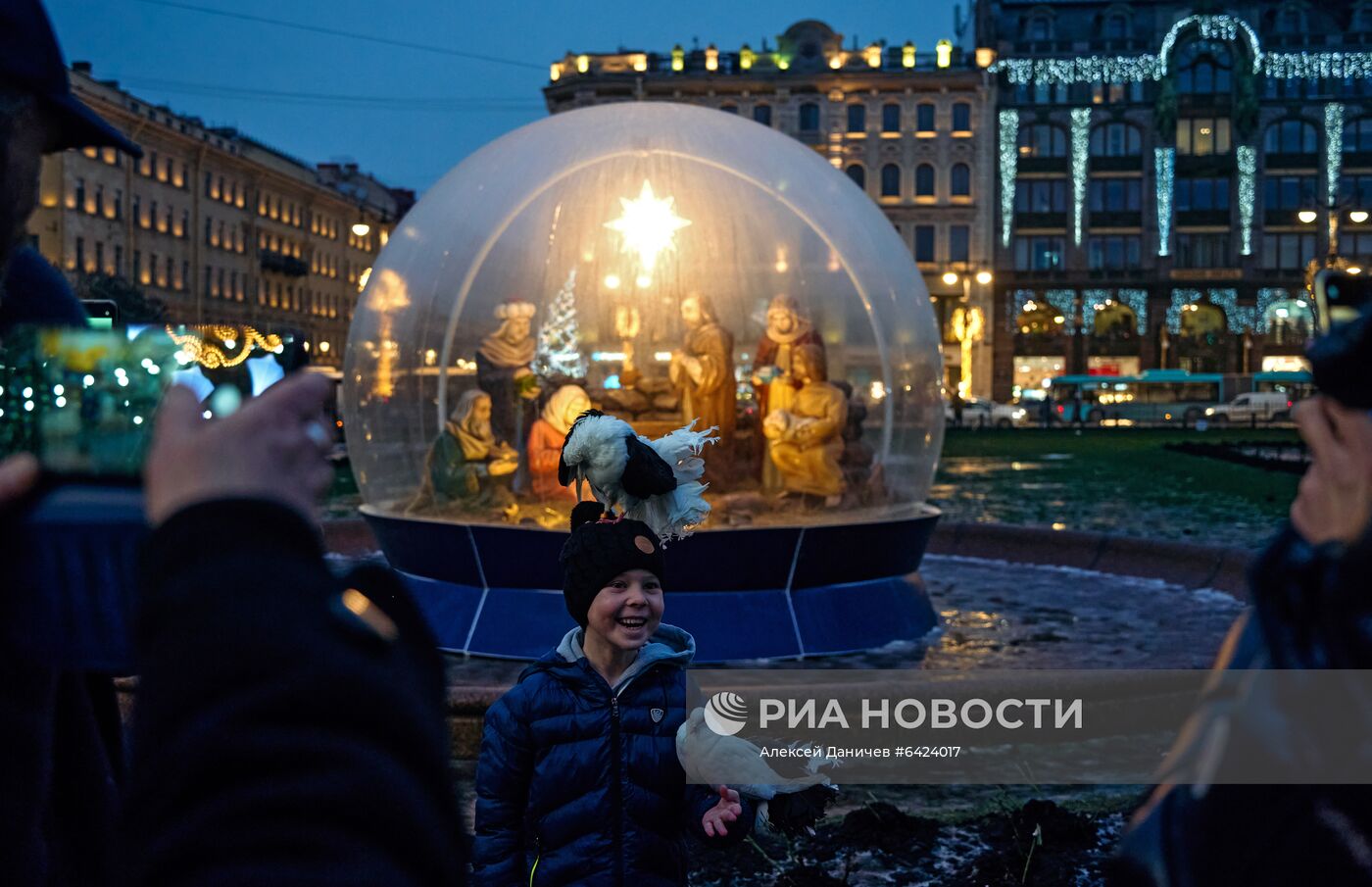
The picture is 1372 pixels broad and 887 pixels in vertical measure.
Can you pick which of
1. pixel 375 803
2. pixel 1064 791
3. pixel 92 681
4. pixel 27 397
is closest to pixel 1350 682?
pixel 375 803

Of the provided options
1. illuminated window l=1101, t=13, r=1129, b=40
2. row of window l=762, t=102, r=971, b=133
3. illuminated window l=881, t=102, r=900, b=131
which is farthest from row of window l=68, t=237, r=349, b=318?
illuminated window l=1101, t=13, r=1129, b=40

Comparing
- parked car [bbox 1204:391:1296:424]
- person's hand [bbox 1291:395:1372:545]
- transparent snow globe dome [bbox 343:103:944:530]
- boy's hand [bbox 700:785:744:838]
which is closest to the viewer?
person's hand [bbox 1291:395:1372:545]

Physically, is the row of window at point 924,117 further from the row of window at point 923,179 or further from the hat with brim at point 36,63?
the hat with brim at point 36,63

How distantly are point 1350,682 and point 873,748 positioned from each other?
6700 millimetres

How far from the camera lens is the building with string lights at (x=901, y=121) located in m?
71.1

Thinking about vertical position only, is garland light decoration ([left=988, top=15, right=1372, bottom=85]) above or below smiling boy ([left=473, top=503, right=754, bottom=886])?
above

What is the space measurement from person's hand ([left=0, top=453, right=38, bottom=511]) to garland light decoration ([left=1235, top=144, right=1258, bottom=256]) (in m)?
78.6

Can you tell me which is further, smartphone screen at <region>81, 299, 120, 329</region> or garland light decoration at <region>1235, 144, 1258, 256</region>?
garland light decoration at <region>1235, 144, 1258, 256</region>

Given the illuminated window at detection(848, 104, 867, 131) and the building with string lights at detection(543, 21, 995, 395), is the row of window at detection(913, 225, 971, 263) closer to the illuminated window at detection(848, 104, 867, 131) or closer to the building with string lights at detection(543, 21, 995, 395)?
the building with string lights at detection(543, 21, 995, 395)

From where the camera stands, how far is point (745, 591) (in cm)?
973

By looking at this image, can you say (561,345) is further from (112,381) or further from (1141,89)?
(1141,89)

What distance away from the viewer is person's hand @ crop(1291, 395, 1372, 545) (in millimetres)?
972

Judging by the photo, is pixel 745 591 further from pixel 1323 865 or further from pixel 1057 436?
pixel 1057 436

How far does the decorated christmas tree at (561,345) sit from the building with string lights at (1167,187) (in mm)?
65988
